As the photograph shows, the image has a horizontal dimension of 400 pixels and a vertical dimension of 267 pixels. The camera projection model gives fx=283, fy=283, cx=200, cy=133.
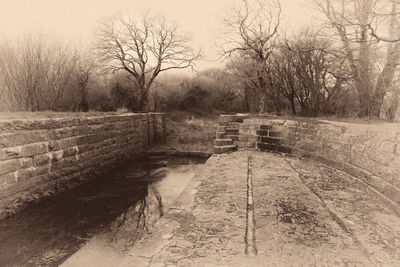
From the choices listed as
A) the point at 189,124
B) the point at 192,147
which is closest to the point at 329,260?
the point at 192,147

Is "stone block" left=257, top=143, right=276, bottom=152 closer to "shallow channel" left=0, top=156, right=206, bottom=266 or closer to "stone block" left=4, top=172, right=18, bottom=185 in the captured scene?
"shallow channel" left=0, top=156, right=206, bottom=266

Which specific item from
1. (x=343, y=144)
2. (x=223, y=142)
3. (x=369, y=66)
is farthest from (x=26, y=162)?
(x=369, y=66)

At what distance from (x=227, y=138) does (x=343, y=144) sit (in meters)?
3.79

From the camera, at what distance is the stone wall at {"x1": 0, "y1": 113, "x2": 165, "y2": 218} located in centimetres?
510

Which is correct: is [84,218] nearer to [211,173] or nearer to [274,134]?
[211,173]

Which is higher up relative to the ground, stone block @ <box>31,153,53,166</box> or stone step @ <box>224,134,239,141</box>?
stone step @ <box>224,134,239,141</box>

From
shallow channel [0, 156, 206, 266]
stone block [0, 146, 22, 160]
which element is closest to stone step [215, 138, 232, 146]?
shallow channel [0, 156, 206, 266]

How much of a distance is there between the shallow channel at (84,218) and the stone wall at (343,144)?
2.76 metres

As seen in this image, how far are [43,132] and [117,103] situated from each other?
12.9m

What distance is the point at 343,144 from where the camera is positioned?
5.62 metres

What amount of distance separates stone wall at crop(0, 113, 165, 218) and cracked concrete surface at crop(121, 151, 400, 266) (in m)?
→ 3.11

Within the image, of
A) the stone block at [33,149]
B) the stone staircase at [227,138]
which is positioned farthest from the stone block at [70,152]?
the stone staircase at [227,138]

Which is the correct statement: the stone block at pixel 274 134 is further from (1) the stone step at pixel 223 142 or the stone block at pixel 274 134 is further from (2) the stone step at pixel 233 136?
(1) the stone step at pixel 223 142

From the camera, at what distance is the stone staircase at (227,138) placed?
8438 millimetres
